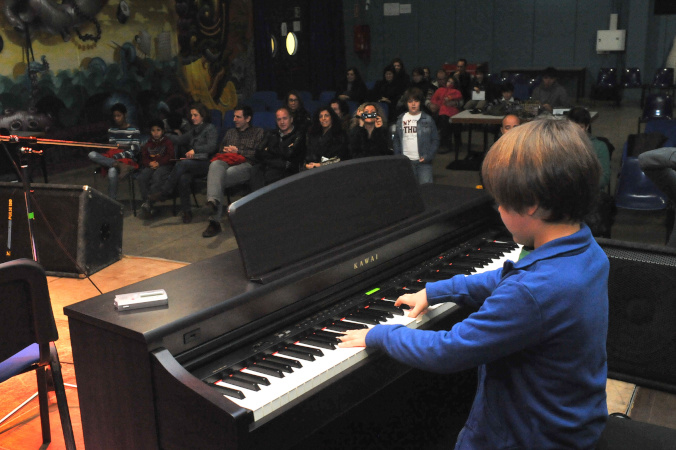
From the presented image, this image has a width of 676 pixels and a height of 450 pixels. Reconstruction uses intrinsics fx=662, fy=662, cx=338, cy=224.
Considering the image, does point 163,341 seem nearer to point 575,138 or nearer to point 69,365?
point 575,138

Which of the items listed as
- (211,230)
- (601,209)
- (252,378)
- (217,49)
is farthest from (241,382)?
(217,49)

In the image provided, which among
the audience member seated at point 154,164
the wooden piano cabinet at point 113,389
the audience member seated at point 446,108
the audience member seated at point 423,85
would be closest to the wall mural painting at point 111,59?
the audience member seated at point 154,164

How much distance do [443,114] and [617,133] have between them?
10.3ft

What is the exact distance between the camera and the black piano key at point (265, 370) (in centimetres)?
175

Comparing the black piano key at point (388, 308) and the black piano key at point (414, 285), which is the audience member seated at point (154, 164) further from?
the black piano key at point (388, 308)

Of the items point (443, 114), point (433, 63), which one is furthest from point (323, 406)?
point (433, 63)

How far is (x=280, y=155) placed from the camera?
271 inches

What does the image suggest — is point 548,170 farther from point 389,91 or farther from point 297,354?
point 389,91

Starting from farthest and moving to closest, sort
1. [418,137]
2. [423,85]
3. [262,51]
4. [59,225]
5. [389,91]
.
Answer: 1. [262,51]
2. [389,91]
3. [423,85]
4. [418,137]
5. [59,225]

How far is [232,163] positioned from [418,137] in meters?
1.97

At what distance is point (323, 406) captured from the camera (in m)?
1.77

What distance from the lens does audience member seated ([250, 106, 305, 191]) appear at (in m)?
6.87

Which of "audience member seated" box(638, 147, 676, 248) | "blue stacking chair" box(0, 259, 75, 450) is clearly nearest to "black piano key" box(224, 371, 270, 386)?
"blue stacking chair" box(0, 259, 75, 450)

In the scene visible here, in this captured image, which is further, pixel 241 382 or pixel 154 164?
pixel 154 164
